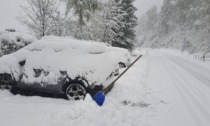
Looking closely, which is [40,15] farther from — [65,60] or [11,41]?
[65,60]

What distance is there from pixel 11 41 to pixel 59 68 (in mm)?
7275

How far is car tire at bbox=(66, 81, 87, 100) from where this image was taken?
661 centimetres

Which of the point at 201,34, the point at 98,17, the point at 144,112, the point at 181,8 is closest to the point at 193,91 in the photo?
the point at 144,112

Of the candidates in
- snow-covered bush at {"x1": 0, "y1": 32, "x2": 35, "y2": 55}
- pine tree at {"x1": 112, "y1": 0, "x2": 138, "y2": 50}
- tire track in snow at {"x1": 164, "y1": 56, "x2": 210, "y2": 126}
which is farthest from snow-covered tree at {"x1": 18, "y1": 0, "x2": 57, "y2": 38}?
tire track in snow at {"x1": 164, "y1": 56, "x2": 210, "y2": 126}

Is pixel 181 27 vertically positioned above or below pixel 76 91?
above

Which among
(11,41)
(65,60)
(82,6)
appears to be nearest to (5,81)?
(65,60)

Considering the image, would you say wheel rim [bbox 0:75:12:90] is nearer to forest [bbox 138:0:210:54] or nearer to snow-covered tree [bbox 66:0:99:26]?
snow-covered tree [bbox 66:0:99:26]

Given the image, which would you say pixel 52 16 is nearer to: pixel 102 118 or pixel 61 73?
pixel 61 73

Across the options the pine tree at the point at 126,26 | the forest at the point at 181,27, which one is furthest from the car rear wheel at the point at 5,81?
the forest at the point at 181,27

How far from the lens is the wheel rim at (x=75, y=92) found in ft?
21.8

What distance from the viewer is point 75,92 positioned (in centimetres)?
669

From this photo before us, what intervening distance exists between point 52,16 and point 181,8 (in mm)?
49396

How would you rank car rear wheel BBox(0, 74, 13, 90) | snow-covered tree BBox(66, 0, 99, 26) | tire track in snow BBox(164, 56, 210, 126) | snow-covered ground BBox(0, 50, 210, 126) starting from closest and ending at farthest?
snow-covered ground BBox(0, 50, 210, 126) < tire track in snow BBox(164, 56, 210, 126) < car rear wheel BBox(0, 74, 13, 90) < snow-covered tree BBox(66, 0, 99, 26)

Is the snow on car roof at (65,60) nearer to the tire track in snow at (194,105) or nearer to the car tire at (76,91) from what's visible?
the car tire at (76,91)
